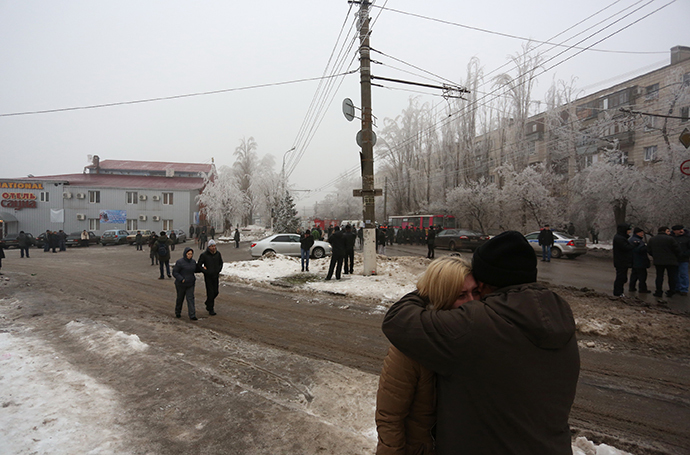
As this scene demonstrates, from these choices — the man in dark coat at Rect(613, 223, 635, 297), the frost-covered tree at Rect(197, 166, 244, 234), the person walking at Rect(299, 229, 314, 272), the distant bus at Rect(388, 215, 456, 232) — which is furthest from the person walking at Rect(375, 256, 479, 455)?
the frost-covered tree at Rect(197, 166, 244, 234)

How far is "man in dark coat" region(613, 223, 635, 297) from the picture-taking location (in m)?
9.70

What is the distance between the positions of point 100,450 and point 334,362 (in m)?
3.04

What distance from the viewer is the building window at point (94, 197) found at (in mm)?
44312

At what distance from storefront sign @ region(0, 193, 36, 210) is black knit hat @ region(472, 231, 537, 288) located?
54735 millimetres

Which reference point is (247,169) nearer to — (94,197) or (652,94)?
(94,197)

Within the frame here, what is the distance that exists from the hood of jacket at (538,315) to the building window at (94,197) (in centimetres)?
5292

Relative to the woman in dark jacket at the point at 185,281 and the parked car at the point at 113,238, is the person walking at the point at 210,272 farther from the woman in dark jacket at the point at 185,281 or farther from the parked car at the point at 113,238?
the parked car at the point at 113,238

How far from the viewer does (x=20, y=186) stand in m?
42.1

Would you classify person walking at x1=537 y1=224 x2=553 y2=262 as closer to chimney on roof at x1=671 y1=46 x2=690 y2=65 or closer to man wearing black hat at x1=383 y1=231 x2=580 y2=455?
man wearing black hat at x1=383 y1=231 x2=580 y2=455

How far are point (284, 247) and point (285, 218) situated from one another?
1904 cm

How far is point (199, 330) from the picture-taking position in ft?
24.1

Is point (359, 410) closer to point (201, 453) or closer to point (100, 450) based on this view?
point (201, 453)

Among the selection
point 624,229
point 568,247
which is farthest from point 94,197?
point 624,229

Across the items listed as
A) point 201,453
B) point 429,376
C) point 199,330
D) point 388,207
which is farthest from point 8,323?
point 388,207
